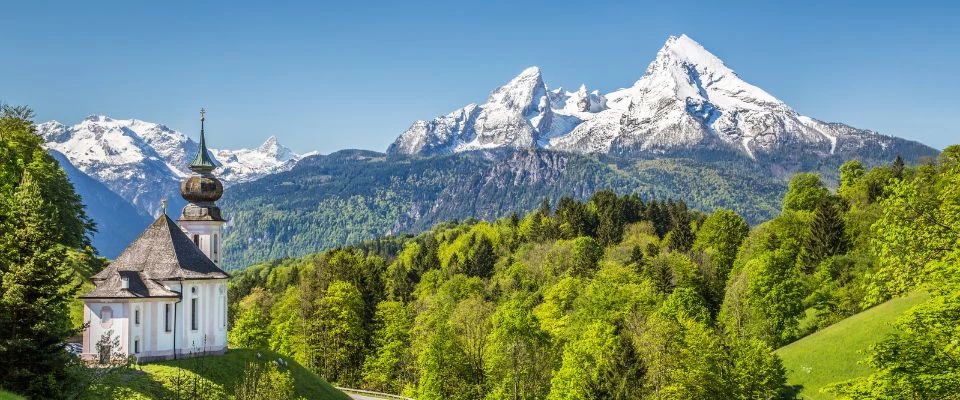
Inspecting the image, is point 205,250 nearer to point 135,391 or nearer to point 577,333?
point 135,391

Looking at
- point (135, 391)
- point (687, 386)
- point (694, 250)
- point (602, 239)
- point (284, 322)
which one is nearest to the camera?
point (135, 391)

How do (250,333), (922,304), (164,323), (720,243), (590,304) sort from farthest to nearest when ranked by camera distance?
(720,243) < (250,333) < (590,304) < (164,323) < (922,304)

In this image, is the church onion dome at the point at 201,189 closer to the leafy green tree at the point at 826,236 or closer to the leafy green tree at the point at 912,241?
the leafy green tree at the point at 912,241

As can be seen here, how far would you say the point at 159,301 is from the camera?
5241 cm

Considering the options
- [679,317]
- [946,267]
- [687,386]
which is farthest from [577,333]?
[946,267]

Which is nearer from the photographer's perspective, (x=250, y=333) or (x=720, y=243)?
(x=250, y=333)

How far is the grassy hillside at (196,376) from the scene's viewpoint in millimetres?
43969

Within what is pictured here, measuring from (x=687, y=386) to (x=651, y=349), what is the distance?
3.53 metres

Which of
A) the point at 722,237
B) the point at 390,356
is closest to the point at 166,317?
the point at 390,356

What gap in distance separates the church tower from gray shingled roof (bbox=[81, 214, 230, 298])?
7.41 m

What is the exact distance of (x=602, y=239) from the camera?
12219cm

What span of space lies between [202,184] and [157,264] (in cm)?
1080

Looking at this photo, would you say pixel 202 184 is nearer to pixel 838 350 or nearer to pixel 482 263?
pixel 838 350

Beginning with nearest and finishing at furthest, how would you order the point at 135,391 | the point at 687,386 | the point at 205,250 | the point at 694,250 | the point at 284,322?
the point at 135,391 → the point at 687,386 → the point at 205,250 → the point at 284,322 → the point at 694,250
